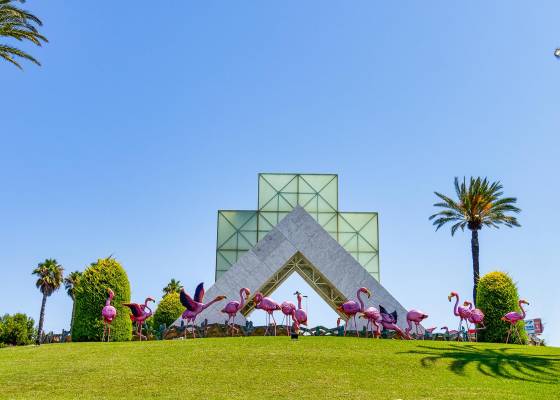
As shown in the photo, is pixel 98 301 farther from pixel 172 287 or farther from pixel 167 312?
pixel 172 287

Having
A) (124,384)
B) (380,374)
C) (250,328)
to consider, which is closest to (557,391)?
(380,374)

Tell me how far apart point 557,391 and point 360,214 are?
996 inches

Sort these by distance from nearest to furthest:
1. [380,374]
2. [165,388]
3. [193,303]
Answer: [165,388]
[380,374]
[193,303]

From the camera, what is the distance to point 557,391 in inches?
578

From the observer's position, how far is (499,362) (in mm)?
17688

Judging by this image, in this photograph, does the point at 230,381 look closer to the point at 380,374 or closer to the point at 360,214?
the point at 380,374

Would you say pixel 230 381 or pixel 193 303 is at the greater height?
pixel 193 303

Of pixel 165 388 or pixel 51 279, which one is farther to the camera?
pixel 51 279

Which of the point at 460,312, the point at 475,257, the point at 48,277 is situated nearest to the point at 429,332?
the point at 460,312

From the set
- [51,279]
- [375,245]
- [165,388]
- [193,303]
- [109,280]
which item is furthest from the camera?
[51,279]

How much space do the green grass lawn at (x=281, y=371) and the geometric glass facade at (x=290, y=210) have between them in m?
18.2

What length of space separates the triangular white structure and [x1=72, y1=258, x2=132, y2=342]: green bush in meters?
4.55

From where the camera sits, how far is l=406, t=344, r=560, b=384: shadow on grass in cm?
1633

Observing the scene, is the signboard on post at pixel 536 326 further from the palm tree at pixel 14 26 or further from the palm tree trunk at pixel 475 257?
the palm tree at pixel 14 26
